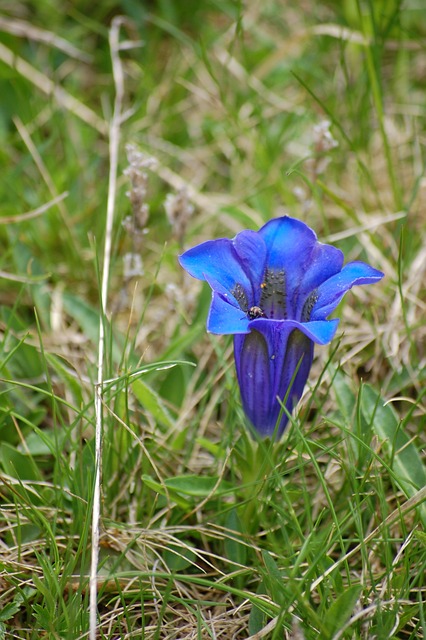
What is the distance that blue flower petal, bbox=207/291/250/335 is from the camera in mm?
1458

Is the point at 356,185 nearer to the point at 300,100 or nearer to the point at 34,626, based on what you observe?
the point at 300,100

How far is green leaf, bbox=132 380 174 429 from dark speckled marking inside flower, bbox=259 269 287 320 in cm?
37

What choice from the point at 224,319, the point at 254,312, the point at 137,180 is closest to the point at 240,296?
the point at 254,312

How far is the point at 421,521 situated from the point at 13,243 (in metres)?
1.34

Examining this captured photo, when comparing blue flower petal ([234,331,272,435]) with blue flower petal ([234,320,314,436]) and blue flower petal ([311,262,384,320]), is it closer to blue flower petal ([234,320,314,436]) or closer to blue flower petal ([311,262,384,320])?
blue flower petal ([234,320,314,436])

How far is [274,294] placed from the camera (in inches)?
71.4

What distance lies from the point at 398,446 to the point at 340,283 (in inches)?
19.7

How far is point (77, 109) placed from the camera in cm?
303

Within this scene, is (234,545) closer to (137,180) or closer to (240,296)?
(240,296)

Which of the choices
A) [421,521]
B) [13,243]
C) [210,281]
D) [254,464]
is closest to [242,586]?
[254,464]

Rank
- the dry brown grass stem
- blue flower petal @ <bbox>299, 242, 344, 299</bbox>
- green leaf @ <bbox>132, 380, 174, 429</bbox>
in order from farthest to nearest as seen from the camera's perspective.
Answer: the dry brown grass stem, green leaf @ <bbox>132, 380, 174, 429</bbox>, blue flower petal @ <bbox>299, 242, 344, 299</bbox>

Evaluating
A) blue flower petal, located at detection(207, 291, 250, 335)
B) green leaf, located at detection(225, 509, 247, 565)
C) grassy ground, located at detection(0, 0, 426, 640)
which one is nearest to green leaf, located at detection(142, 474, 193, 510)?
grassy ground, located at detection(0, 0, 426, 640)

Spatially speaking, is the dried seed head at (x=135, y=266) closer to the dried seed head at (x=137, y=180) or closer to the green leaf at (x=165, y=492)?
the dried seed head at (x=137, y=180)

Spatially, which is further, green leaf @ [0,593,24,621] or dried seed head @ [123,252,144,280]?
dried seed head @ [123,252,144,280]
